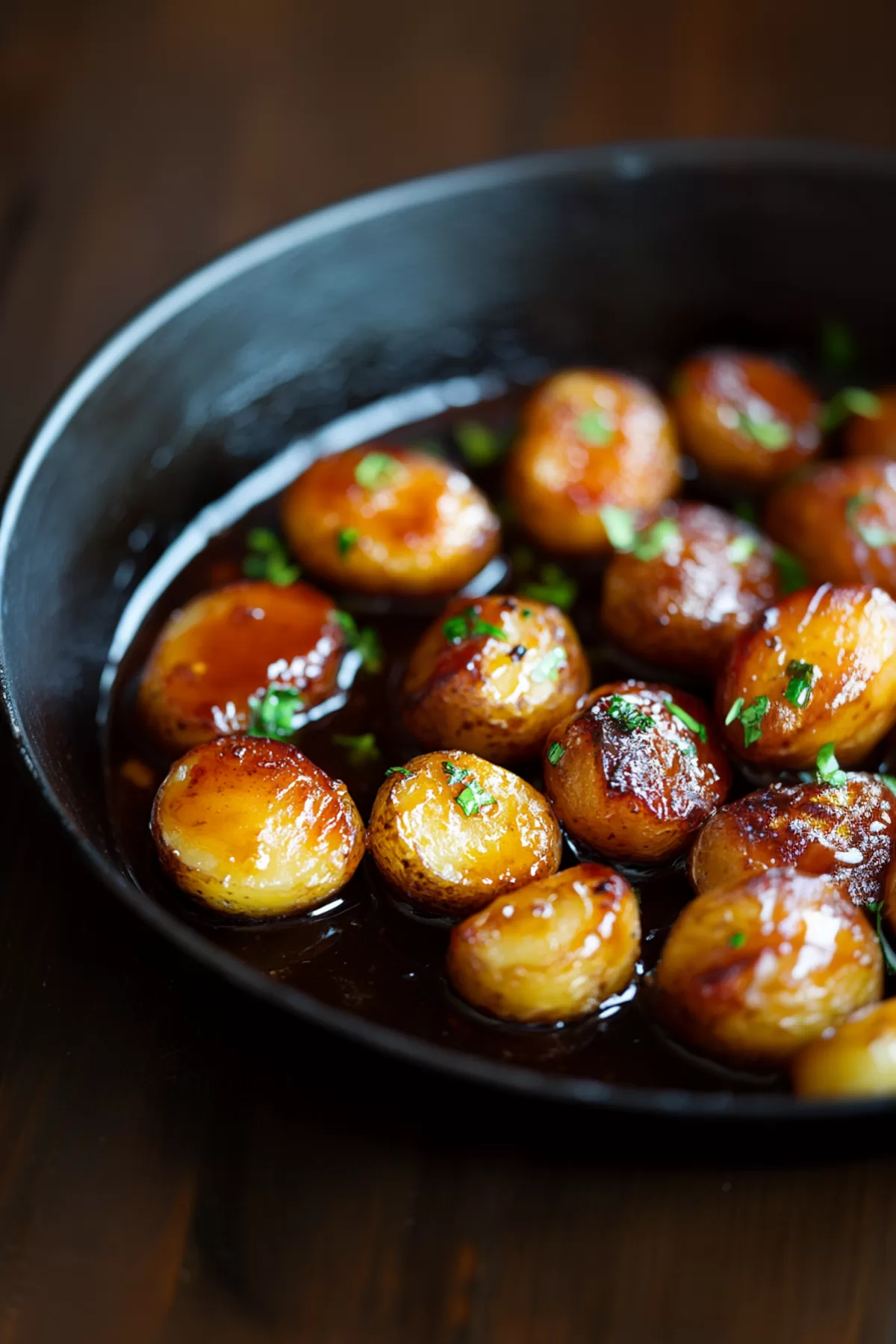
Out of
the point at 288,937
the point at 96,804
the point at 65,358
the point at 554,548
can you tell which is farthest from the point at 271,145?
the point at 288,937

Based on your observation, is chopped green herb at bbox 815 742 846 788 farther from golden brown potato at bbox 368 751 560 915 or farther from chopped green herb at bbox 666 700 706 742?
golden brown potato at bbox 368 751 560 915

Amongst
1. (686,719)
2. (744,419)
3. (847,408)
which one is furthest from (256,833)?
(847,408)

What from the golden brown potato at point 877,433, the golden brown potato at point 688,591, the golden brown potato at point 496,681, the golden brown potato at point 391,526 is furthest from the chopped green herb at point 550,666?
the golden brown potato at point 877,433

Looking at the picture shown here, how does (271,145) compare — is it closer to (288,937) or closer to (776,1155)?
(288,937)

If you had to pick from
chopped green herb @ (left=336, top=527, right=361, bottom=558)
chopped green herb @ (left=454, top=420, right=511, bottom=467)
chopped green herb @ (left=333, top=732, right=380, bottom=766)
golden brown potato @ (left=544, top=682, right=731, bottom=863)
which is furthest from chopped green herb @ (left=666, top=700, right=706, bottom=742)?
chopped green herb @ (left=454, top=420, right=511, bottom=467)

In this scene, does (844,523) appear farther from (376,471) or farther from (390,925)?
(390,925)

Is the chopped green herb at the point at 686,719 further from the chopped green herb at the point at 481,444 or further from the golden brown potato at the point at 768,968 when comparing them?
the chopped green herb at the point at 481,444
